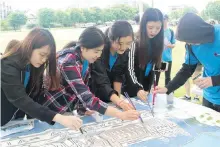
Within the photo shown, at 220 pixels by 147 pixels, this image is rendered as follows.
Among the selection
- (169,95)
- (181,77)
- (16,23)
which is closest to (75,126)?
(169,95)

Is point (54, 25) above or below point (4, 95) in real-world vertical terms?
above

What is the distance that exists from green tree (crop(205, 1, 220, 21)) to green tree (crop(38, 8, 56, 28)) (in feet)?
6.24

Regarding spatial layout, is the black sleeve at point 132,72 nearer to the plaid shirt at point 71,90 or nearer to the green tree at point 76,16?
the plaid shirt at point 71,90

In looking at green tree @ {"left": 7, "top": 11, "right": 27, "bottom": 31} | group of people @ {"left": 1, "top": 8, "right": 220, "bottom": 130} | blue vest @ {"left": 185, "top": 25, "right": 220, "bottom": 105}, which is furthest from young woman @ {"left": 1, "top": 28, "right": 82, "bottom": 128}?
green tree @ {"left": 7, "top": 11, "right": 27, "bottom": 31}

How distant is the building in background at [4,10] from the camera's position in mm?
1977

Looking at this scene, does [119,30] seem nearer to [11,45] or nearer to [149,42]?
[149,42]

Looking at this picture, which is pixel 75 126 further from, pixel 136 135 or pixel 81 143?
pixel 136 135

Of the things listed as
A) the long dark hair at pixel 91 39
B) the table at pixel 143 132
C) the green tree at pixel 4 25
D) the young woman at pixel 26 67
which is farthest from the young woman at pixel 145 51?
the green tree at pixel 4 25

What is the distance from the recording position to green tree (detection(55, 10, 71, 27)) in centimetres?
225

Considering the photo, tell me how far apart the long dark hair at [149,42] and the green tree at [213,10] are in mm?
1821

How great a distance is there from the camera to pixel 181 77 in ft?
4.84

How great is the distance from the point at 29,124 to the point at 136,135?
0.48 meters

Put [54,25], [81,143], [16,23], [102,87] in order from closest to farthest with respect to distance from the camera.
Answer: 1. [81,143]
2. [102,87]
3. [16,23]
4. [54,25]

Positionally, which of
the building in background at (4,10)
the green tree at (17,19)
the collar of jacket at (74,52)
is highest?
the building in background at (4,10)
